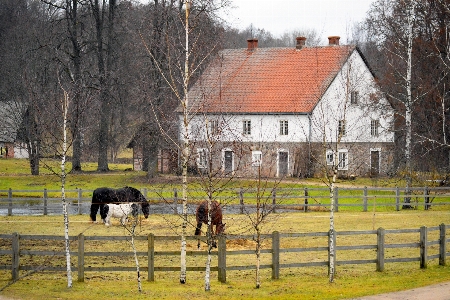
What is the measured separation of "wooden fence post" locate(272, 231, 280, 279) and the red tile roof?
3372 centimetres

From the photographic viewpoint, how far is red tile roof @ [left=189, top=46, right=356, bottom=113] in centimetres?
5481

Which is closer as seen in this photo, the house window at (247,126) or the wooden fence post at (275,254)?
the wooden fence post at (275,254)

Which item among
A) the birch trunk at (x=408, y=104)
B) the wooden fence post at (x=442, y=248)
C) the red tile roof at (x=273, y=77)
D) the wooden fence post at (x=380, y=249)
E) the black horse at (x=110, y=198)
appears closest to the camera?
the wooden fence post at (x=380, y=249)

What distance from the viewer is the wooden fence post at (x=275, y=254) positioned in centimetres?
1930

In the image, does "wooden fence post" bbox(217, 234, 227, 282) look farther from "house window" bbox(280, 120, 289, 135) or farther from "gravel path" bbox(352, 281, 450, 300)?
"house window" bbox(280, 120, 289, 135)

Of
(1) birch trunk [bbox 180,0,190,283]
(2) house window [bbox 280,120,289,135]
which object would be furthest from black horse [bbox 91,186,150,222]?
(2) house window [bbox 280,120,289,135]

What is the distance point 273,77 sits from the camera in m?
57.8

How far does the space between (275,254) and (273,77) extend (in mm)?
39209

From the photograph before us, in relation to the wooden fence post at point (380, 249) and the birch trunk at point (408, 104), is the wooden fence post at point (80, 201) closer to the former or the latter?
the birch trunk at point (408, 104)

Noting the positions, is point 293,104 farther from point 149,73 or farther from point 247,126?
point 149,73

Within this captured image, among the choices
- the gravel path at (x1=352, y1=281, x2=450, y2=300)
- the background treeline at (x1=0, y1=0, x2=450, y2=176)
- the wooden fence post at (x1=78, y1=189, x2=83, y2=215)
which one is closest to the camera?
the gravel path at (x1=352, y1=281, x2=450, y2=300)

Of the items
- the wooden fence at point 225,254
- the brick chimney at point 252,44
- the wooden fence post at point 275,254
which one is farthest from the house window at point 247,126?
the wooden fence post at point 275,254

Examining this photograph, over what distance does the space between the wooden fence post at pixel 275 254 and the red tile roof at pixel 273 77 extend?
33720mm

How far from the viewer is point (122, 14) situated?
2303 inches
